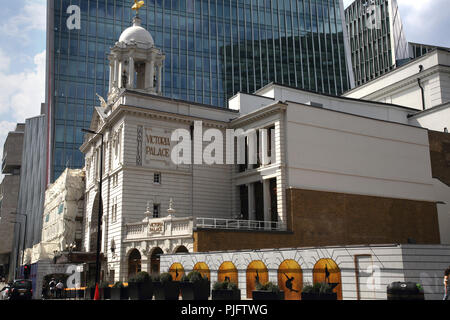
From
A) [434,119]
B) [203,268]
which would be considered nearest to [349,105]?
[434,119]

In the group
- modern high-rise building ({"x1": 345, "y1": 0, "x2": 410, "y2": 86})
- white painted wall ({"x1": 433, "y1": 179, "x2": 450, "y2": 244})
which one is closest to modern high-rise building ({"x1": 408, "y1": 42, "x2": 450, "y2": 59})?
modern high-rise building ({"x1": 345, "y1": 0, "x2": 410, "y2": 86})

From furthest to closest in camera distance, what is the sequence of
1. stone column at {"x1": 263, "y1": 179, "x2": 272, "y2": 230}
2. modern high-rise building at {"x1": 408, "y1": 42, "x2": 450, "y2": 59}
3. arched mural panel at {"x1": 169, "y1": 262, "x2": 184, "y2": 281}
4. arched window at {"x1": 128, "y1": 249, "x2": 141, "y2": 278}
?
modern high-rise building at {"x1": 408, "y1": 42, "x2": 450, "y2": 59} < stone column at {"x1": 263, "y1": 179, "x2": 272, "y2": 230} < arched window at {"x1": 128, "y1": 249, "x2": 141, "y2": 278} < arched mural panel at {"x1": 169, "y1": 262, "x2": 184, "y2": 281}

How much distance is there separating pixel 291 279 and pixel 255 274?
8.74 ft

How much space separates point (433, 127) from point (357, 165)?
1434 cm

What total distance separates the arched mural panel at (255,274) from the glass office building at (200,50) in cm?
6996

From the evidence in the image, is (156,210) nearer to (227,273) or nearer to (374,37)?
(227,273)

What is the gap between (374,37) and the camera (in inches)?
4437

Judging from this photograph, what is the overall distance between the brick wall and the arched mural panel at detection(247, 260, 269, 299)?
10066mm

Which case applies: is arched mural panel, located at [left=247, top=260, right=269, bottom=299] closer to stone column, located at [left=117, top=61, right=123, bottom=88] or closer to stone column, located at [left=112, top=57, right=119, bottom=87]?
stone column, located at [left=117, top=61, right=123, bottom=88]

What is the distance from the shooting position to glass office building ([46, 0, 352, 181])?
94.8 m

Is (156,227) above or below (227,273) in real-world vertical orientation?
above
